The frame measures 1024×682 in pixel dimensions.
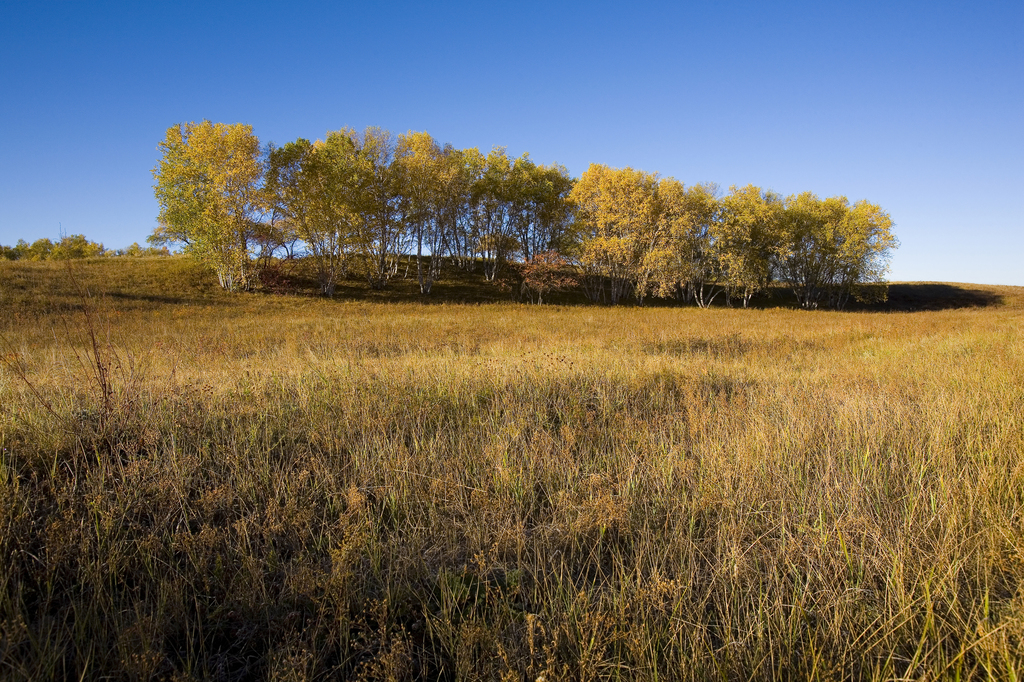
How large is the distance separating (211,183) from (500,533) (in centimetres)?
3387

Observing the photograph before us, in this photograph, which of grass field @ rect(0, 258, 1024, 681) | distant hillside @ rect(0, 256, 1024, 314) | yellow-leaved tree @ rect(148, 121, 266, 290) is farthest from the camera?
yellow-leaved tree @ rect(148, 121, 266, 290)

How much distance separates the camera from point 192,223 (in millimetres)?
28672

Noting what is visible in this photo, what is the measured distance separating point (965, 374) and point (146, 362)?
13.8 metres

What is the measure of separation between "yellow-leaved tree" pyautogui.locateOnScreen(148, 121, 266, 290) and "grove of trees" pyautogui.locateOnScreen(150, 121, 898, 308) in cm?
7

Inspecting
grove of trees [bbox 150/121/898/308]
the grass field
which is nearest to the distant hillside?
grove of trees [bbox 150/121/898/308]

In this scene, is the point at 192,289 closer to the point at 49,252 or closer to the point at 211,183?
the point at 211,183

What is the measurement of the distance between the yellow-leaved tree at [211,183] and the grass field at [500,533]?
26478mm

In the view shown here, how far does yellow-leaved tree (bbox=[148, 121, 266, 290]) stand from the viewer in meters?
28.4

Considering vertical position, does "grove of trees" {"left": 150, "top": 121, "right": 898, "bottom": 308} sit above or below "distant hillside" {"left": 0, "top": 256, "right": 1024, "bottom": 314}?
above

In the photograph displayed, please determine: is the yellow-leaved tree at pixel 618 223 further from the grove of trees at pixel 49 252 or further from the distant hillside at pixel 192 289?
the grove of trees at pixel 49 252

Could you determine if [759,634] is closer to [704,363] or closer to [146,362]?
[704,363]

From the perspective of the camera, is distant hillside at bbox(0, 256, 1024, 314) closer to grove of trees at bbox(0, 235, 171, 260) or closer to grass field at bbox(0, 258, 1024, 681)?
grove of trees at bbox(0, 235, 171, 260)

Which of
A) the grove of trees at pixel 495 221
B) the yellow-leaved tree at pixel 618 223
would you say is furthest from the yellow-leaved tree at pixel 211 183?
the yellow-leaved tree at pixel 618 223

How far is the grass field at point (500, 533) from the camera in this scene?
224 cm
